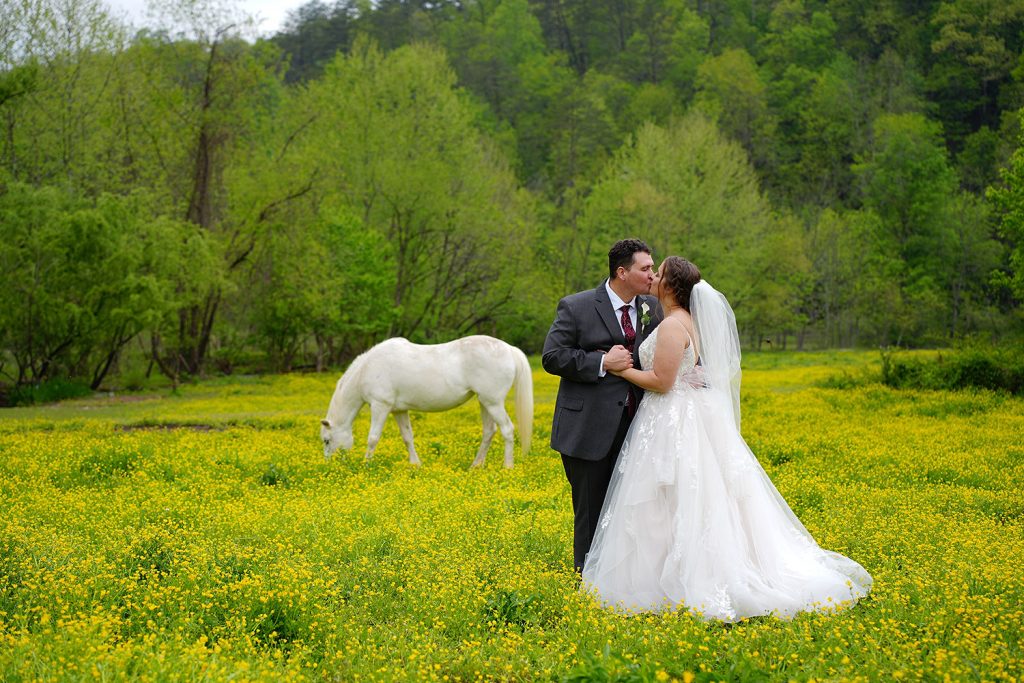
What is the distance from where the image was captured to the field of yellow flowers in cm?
593

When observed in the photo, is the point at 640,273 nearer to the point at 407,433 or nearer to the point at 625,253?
the point at 625,253

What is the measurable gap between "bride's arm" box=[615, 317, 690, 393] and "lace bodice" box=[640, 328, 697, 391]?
10 centimetres

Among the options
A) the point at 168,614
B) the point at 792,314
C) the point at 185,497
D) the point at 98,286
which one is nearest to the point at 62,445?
the point at 185,497

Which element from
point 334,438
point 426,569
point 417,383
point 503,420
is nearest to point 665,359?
point 426,569

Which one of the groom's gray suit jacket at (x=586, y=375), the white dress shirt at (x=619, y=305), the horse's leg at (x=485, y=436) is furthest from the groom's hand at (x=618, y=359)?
the horse's leg at (x=485, y=436)

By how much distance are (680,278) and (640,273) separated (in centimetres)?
34

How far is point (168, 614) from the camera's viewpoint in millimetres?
6945

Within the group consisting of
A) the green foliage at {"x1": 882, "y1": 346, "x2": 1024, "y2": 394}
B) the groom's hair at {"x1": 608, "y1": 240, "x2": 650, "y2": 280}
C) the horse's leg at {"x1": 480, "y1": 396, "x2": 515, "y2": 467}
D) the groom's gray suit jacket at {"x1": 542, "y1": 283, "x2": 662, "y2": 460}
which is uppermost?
the groom's hair at {"x1": 608, "y1": 240, "x2": 650, "y2": 280}

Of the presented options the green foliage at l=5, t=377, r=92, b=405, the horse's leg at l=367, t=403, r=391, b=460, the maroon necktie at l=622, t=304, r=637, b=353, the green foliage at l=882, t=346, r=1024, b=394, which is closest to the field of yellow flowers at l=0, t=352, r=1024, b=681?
the horse's leg at l=367, t=403, r=391, b=460

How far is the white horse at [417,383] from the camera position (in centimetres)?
1523

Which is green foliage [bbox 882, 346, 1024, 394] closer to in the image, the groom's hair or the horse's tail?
the horse's tail

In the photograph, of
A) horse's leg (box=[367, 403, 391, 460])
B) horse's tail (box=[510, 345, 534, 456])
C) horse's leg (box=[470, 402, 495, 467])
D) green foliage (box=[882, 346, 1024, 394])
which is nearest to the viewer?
horse's tail (box=[510, 345, 534, 456])

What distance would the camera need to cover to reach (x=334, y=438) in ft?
50.8

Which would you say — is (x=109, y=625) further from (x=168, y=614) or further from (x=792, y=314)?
(x=792, y=314)
